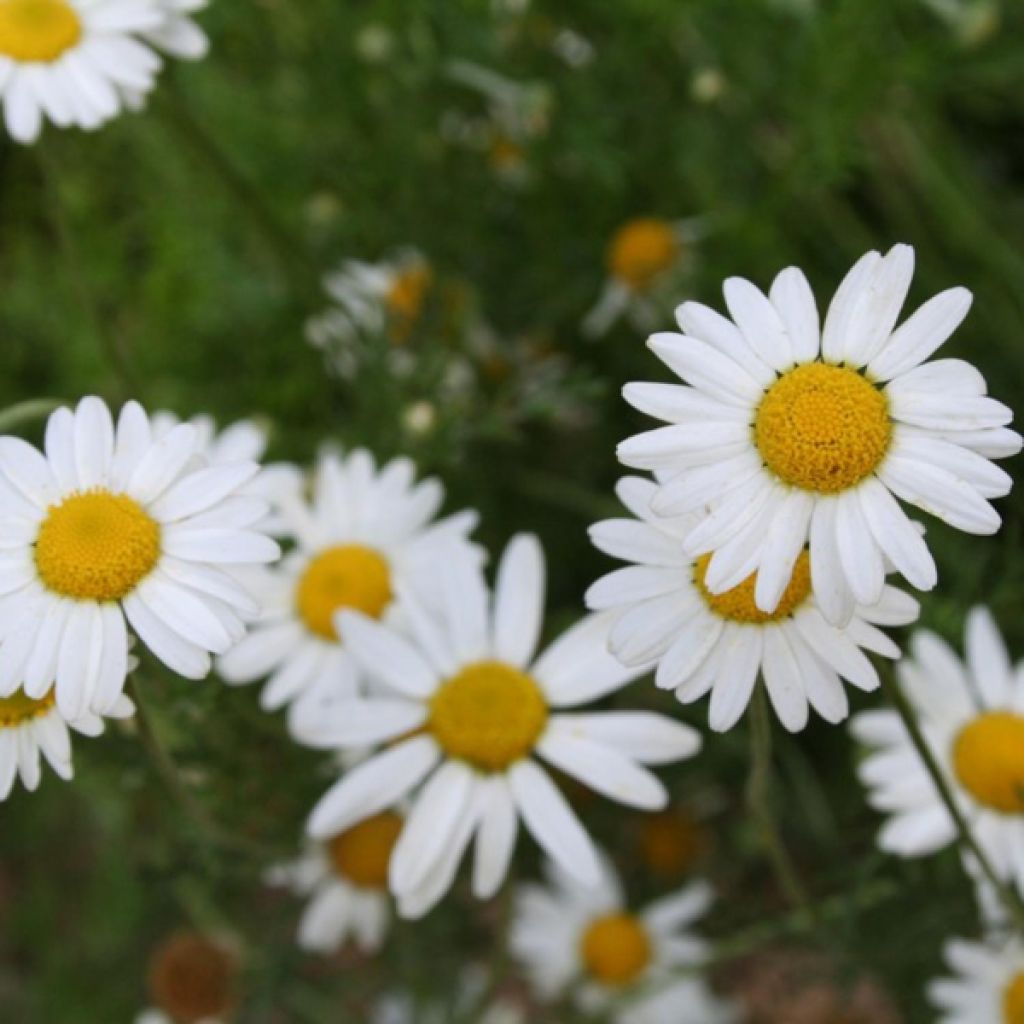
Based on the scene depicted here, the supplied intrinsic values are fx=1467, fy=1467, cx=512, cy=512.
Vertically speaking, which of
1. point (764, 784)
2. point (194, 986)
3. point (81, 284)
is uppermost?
point (81, 284)

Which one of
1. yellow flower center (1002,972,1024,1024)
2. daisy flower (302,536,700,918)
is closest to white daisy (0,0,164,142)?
daisy flower (302,536,700,918)

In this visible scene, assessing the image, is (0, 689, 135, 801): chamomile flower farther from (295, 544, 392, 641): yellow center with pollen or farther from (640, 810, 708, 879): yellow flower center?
(640, 810, 708, 879): yellow flower center

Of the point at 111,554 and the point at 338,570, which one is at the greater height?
the point at 338,570

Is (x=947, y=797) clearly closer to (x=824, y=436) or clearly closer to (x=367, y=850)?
(x=824, y=436)

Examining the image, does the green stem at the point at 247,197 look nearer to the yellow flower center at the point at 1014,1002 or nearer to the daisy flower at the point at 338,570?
the daisy flower at the point at 338,570

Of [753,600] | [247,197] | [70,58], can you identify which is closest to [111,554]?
[753,600]

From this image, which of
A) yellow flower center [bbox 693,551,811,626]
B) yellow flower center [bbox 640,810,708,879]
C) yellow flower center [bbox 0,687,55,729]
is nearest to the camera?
yellow flower center [bbox 693,551,811,626]

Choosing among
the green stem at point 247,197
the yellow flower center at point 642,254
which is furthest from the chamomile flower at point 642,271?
the green stem at point 247,197
